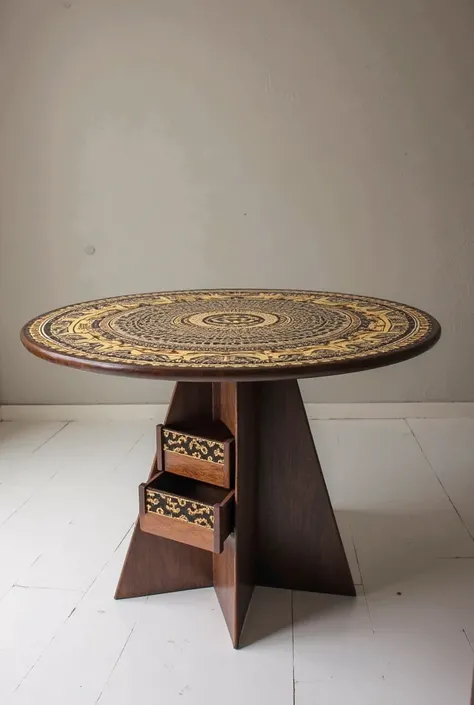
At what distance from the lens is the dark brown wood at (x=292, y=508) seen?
1.81 metres

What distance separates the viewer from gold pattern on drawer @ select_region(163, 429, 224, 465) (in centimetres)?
164

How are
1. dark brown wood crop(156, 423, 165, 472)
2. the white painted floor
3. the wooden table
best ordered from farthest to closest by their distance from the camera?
dark brown wood crop(156, 423, 165, 472), the white painted floor, the wooden table

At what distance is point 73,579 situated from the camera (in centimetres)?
200

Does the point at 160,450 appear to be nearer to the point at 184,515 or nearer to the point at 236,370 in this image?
the point at 184,515

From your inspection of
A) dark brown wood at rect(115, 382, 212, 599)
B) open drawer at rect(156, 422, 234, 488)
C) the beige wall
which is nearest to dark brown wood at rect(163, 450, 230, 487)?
open drawer at rect(156, 422, 234, 488)

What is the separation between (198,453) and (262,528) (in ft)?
1.19

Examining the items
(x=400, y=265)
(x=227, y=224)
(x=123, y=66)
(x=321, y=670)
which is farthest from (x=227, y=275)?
(x=321, y=670)

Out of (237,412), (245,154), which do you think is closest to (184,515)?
(237,412)

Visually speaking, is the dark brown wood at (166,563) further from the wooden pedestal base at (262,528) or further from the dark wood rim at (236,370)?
the dark wood rim at (236,370)

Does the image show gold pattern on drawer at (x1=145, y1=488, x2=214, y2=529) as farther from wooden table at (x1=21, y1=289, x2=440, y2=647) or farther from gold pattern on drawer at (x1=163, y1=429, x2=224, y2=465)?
gold pattern on drawer at (x1=163, y1=429, x2=224, y2=465)

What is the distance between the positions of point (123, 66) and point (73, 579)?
81.6 inches

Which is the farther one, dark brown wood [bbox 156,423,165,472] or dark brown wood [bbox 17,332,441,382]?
dark brown wood [bbox 156,423,165,472]

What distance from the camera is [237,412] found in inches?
64.5

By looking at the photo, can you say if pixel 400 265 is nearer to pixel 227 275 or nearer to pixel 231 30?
pixel 227 275
